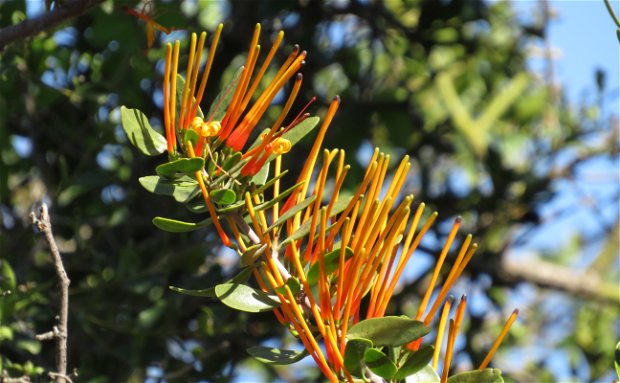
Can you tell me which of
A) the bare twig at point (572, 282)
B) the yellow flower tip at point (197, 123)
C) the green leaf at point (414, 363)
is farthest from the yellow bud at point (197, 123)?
the bare twig at point (572, 282)

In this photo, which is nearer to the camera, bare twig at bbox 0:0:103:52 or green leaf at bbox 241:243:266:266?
green leaf at bbox 241:243:266:266

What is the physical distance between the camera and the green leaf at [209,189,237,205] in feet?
2.19

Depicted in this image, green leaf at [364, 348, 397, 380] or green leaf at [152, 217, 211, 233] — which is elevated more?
green leaf at [152, 217, 211, 233]

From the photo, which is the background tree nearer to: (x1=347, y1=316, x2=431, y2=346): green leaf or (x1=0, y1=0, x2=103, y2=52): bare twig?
(x1=0, y1=0, x2=103, y2=52): bare twig

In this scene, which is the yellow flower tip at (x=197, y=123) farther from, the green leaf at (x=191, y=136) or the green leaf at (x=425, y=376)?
the green leaf at (x=425, y=376)

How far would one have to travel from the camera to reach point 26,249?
53.4 inches

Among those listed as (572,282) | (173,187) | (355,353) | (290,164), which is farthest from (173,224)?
(572,282)

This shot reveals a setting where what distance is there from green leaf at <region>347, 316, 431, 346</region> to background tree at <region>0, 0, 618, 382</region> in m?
0.42

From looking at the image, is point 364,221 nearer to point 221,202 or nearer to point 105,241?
point 221,202

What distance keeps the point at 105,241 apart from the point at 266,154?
0.81m

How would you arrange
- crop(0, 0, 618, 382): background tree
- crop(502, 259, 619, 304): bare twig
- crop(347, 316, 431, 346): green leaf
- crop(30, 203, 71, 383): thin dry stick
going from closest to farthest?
crop(347, 316, 431, 346): green leaf
crop(30, 203, 71, 383): thin dry stick
crop(0, 0, 618, 382): background tree
crop(502, 259, 619, 304): bare twig

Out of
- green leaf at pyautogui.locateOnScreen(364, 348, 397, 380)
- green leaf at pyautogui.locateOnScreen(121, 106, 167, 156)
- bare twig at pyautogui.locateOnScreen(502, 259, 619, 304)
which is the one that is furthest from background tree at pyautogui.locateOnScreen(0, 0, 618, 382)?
green leaf at pyautogui.locateOnScreen(364, 348, 397, 380)

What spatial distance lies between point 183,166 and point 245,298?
0.33 ft

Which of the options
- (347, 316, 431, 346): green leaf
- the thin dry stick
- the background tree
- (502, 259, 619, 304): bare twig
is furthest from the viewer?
(502, 259, 619, 304): bare twig
